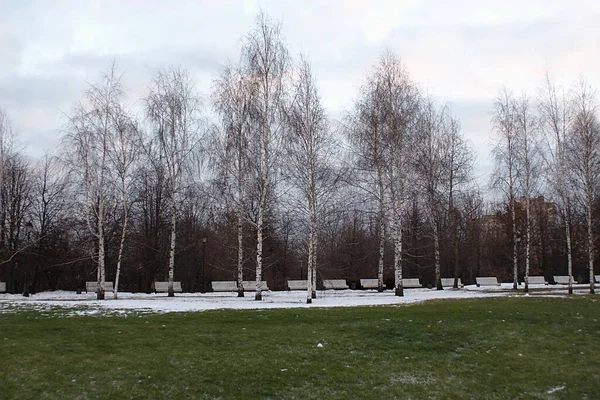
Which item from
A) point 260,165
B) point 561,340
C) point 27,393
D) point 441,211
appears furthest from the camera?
point 441,211

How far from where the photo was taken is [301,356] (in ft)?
30.1

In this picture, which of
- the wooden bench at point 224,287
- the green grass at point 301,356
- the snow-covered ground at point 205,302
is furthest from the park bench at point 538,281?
the green grass at point 301,356

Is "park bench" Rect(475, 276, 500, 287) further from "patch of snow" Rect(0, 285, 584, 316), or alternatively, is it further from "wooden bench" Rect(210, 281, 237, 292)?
"wooden bench" Rect(210, 281, 237, 292)

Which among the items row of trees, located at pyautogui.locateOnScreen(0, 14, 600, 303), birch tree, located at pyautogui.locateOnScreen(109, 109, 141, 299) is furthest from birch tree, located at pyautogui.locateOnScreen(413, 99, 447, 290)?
birch tree, located at pyautogui.locateOnScreen(109, 109, 141, 299)

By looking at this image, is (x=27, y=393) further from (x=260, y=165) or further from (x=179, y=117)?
(x=179, y=117)

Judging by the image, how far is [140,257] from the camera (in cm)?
3259

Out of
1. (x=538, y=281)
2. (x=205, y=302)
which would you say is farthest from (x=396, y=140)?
(x=538, y=281)

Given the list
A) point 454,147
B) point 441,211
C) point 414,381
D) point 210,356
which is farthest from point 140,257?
point 414,381

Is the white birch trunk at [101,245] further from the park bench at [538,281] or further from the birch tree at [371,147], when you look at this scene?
the park bench at [538,281]

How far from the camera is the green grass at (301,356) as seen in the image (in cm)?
748

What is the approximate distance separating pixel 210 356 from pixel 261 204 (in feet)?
37.4

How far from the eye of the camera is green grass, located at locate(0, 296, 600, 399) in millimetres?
7477

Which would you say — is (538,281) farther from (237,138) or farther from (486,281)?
(237,138)

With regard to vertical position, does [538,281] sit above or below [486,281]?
below
